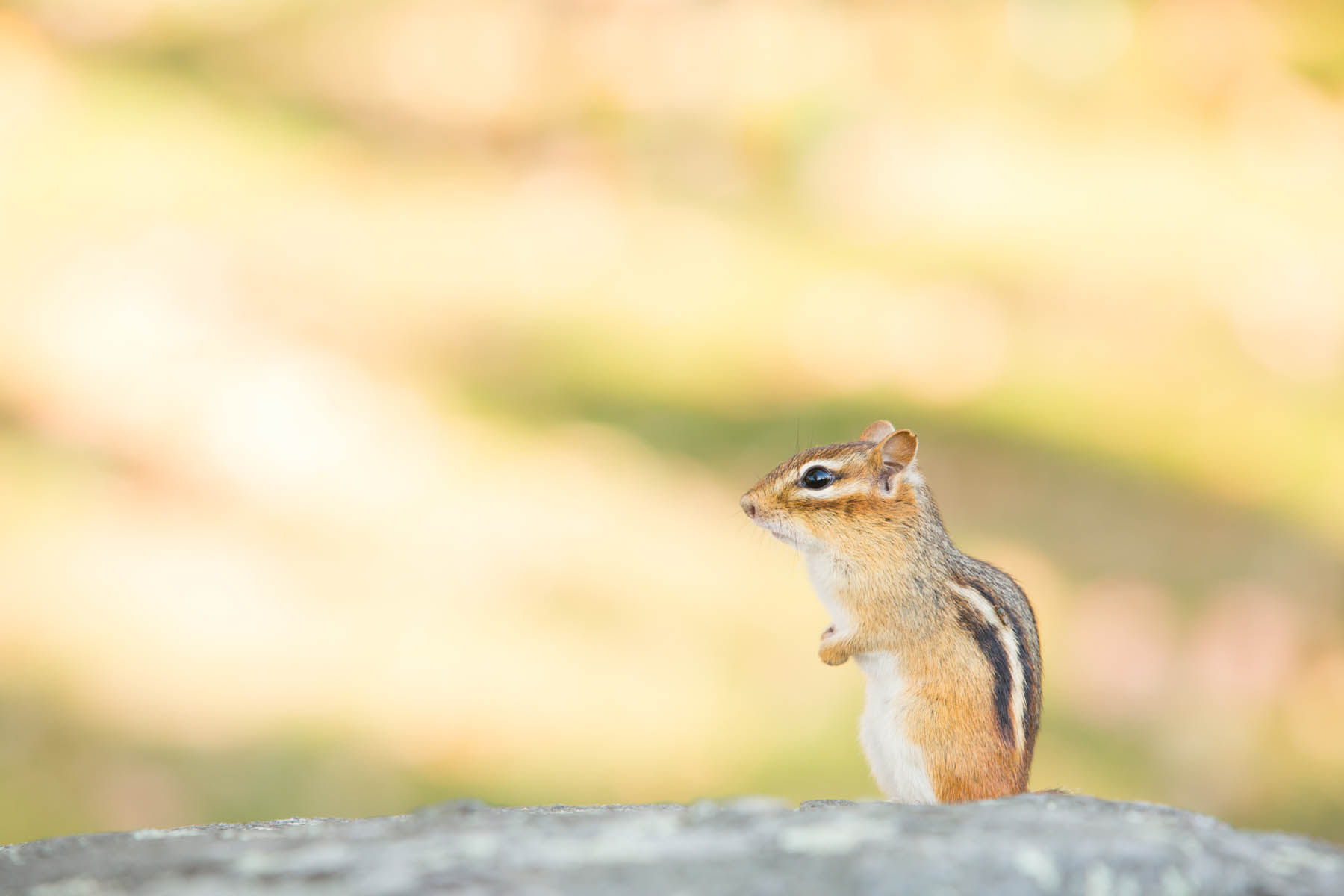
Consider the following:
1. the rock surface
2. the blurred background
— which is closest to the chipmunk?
the rock surface

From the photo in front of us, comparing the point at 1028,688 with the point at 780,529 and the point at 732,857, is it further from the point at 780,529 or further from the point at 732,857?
the point at 732,857

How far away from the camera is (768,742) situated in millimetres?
4770

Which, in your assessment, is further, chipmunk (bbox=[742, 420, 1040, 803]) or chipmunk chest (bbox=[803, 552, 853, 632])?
chipmunk chest (bbox=[803, 552, 853, 632])

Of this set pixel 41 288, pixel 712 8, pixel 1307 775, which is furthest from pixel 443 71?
pixel 1307 775

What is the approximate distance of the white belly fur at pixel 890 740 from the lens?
8.34 ft

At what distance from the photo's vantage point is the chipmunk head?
279cm

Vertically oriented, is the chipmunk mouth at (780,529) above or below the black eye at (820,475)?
below

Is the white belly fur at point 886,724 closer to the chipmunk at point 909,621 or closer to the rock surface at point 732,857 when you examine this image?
the chipmunk at point 909,621

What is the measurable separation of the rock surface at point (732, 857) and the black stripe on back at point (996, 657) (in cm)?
51

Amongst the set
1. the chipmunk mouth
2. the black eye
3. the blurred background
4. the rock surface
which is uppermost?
the blurred background

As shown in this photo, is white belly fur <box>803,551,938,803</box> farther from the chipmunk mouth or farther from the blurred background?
Answer: the blurred background

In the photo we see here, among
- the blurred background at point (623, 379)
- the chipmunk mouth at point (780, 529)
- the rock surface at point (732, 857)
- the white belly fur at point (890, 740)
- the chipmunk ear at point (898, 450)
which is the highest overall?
the blurred background at point (623, 379)

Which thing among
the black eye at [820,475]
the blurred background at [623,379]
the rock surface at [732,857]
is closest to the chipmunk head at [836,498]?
the black eye at [820,475]

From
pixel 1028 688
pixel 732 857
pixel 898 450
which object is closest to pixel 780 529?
pixel 898 450
